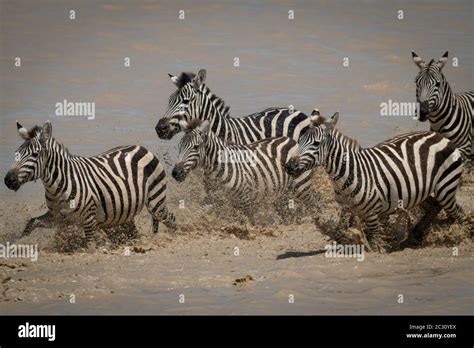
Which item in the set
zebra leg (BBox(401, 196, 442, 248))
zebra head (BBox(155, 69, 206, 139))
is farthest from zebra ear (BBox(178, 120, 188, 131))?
zebra leg (BBox(401, 196, 442, 248))

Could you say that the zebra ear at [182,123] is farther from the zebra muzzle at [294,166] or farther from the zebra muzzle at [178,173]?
the zebra muzzle at [294,166]

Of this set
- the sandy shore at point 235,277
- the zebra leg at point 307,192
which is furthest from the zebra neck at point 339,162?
the zebra leg at point 307,192

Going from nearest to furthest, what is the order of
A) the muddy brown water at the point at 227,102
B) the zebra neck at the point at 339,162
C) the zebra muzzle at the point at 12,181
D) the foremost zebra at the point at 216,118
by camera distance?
the muddy brown water at the point at 227,102
the zebra neck at the point at 339,162
the zebra muzzle at the point at 12,181
the foremost zebra at the point at 216,118

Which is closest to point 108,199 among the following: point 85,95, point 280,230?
point 280,230

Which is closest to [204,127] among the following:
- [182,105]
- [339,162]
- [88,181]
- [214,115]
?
[182,105]

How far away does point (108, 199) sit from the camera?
44.1ft

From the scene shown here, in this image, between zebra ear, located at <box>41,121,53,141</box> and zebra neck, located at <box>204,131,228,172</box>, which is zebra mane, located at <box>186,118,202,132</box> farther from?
zebra ear, located at <box>41,121,53,141</box>

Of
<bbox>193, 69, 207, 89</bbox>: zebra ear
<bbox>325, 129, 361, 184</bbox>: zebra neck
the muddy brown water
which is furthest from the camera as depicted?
<bbox>193, 69, 207, 89</bbox>: zebra ear

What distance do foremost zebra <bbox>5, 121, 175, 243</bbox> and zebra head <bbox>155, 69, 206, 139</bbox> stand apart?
1438 millimetres

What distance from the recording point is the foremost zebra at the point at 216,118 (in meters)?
15.6

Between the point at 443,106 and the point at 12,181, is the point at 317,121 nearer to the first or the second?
the point at 12,181

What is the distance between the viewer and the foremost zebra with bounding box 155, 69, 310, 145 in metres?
15.6

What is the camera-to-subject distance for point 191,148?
561 inches

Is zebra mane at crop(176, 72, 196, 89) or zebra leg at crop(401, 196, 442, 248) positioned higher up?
zebra mane at crop(176, 72, 196, 89)
